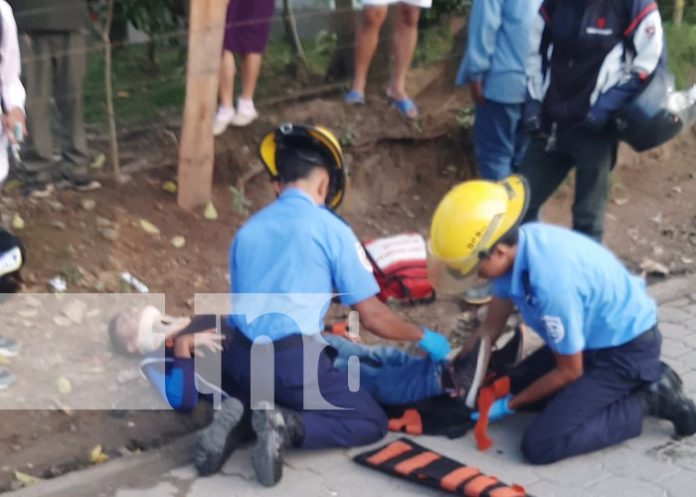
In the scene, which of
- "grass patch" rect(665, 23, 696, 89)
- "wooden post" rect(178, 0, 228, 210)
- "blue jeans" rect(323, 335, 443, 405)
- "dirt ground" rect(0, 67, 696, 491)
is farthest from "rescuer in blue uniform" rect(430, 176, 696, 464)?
"grass patch" rect(665, 23, 696, 89)

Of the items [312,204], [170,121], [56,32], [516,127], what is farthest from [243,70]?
[312,204]

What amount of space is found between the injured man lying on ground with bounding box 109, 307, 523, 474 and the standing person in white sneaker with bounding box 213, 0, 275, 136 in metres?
1.98

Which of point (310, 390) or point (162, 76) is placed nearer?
point (310, 390)

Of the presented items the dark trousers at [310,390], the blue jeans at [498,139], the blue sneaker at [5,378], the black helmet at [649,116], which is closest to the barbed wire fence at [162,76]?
the blue jeans at [498,139]

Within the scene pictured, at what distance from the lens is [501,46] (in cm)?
643

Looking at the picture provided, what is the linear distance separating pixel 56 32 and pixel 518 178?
2951mm

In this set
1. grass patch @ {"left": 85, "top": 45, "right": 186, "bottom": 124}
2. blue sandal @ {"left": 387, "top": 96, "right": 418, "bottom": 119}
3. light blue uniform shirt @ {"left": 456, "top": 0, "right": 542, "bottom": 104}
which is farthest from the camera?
grass patch @ {"left": 85, "top": 45, "right": 186, "bottom": 124}

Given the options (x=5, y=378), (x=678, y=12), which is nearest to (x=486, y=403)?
(x=5, y=378)

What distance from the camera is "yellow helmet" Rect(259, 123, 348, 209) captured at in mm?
4695

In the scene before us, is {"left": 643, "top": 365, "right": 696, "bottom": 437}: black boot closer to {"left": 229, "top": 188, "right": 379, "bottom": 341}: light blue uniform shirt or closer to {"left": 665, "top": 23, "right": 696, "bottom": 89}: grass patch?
{"left": 229, "top": 188, "right": 379, "bottom": 341}: light blue uniform shirt

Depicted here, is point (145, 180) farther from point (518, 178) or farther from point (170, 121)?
point (518, 178)

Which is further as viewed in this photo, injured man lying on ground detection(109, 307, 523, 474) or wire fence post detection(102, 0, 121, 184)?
wire fence post detection(102, 0, 121, 184)

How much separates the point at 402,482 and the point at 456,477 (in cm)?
23

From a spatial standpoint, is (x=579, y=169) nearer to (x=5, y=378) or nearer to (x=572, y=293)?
(x=572, y=293)
